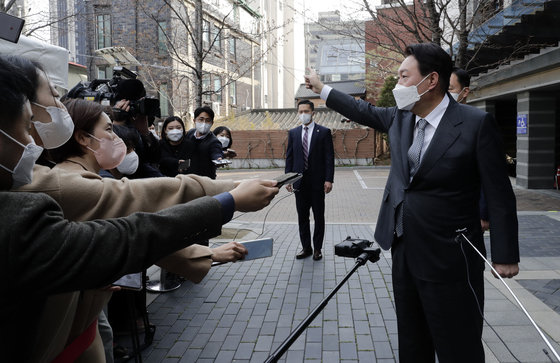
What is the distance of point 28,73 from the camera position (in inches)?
60.1

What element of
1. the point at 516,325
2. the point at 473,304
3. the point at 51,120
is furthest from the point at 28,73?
the point at 516,325

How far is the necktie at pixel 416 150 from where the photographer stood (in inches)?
110

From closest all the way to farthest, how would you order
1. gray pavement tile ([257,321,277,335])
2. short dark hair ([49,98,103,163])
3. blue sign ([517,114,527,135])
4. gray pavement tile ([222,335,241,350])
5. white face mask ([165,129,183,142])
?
short dark hair ([49,98,103,163]) < gray pavement tile ([222,335,241,350]) < gray pavement tile ([257,321,277,335]) < white face mask ([165,129,183,142]) < blue sign ([517,114,527,135])

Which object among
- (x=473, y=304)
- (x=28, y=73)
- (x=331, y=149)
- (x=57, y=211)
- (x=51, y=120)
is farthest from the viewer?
(x=331, y=149)

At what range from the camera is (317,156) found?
695 cm

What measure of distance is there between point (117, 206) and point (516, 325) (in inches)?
154

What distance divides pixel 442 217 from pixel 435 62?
3.15 feet

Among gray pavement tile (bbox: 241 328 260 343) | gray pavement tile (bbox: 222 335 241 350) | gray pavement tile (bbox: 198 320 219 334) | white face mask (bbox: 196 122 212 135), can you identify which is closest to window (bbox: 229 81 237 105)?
white face mask (bbox: 196 122 212 135)

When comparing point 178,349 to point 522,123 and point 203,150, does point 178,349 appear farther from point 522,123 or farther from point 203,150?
point 522,123

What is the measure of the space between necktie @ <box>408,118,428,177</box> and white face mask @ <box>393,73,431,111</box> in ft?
0.42

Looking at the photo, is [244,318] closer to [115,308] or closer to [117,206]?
[115,308]

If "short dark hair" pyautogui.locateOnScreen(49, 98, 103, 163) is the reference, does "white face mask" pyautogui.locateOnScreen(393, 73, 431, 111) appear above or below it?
above

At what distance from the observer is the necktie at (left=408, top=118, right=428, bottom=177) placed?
2799 millimetres

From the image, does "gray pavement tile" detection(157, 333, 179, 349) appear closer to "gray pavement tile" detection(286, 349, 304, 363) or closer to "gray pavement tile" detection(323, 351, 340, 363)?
"gray pavement tile" detection(286, 349, 304, 363)
